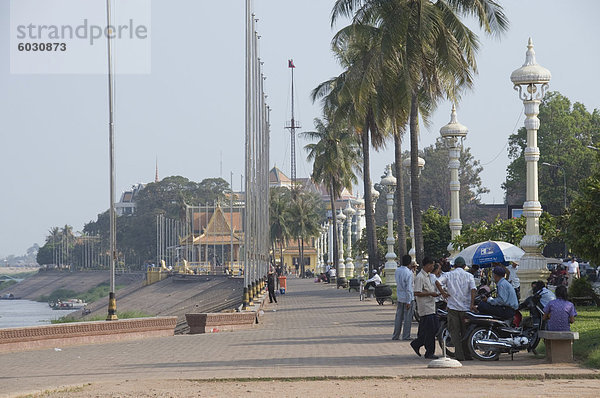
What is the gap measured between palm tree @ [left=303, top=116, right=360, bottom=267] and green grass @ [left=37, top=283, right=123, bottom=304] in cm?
7219

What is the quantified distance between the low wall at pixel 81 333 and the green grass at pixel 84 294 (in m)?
115

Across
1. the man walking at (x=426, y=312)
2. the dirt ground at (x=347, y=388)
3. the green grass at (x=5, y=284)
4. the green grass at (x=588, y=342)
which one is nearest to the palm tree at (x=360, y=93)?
the green grass at (x=588, y=342)

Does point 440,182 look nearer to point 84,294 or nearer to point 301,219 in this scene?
point 301,219

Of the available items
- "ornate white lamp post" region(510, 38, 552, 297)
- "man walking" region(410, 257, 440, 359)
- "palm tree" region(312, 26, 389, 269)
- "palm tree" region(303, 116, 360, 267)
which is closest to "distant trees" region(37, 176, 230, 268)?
"palm tree" region(303, 116, 360, 267)

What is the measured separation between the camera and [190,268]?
356 ft

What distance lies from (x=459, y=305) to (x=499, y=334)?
790 mm

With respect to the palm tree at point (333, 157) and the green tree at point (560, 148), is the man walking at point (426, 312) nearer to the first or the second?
the palm tree at point (333, 157)

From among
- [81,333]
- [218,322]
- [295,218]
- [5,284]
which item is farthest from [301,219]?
[5,284]

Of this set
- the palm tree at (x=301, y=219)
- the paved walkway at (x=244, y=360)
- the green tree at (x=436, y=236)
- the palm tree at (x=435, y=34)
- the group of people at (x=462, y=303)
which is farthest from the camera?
the palm tree at (x=301, y=219)

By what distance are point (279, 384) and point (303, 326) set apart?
43.8 ft

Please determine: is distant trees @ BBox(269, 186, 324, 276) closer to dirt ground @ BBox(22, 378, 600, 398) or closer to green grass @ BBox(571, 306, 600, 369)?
green grass @ BBox(571, 306, 600, 369)

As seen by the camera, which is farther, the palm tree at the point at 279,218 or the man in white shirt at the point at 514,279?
the palm tree at the point at 279,218

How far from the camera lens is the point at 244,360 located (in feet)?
51.2

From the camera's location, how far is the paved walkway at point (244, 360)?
43.2 feet
